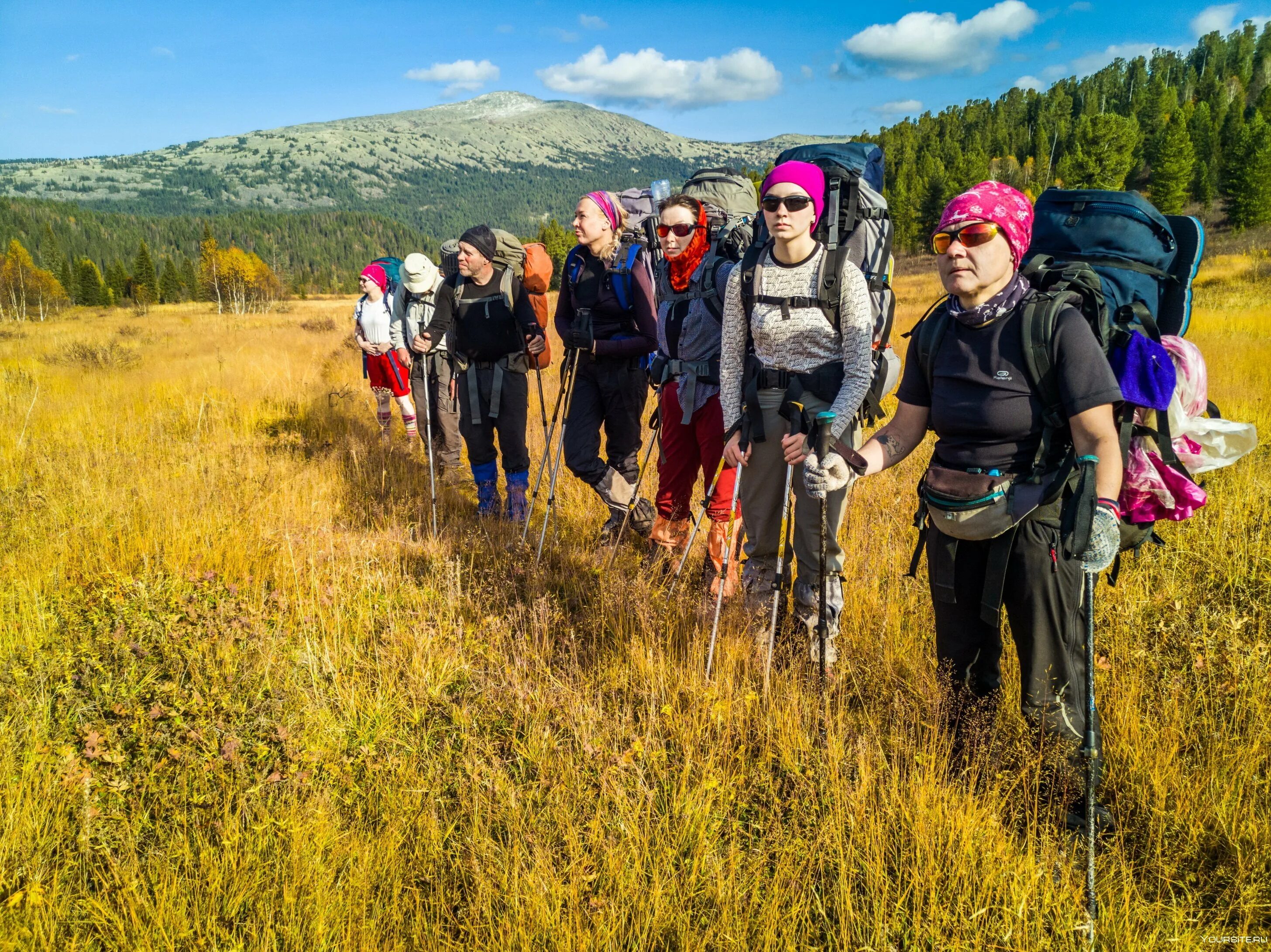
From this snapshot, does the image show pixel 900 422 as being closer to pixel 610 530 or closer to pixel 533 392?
pixel 610 530

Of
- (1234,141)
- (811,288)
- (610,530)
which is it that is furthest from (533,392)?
(1234,141)

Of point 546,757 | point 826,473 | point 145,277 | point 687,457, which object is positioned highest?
point 145,277

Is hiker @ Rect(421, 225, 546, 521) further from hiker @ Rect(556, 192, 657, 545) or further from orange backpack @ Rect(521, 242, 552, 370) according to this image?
hiker @ Rect(556, 192, 657, 545)

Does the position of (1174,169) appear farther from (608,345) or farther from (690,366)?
(690,366)

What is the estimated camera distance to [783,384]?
3.17 m

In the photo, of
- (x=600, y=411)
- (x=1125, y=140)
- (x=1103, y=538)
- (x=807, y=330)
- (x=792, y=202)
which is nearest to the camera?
(x=1103, y=538)

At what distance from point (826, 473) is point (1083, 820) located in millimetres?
1475

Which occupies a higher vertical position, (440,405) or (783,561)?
(440,405)

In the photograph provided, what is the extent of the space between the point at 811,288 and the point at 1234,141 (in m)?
69.4

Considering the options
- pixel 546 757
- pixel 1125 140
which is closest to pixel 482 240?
pixel 546 757

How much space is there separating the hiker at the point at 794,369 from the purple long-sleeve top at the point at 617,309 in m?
1.52

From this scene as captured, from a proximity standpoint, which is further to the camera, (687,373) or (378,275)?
(378,275)

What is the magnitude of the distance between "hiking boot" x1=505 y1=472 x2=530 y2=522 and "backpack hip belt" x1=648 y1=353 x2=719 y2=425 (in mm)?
1879

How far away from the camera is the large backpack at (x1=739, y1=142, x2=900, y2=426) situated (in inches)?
121
